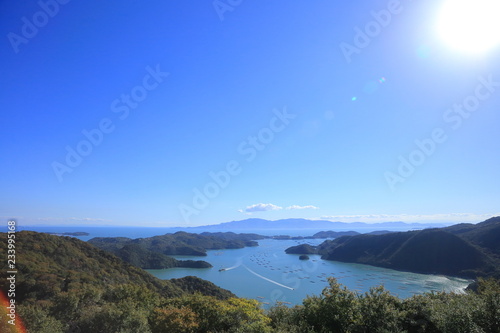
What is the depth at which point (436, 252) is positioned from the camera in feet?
223

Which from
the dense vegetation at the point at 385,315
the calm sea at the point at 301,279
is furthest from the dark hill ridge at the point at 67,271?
the dense vegetation at the point at 385,315

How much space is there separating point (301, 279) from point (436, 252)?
37229 millimetres

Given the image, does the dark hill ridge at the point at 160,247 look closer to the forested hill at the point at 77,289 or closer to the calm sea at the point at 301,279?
the calm sea at the point at 301,279

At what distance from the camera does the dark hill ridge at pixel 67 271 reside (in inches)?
885

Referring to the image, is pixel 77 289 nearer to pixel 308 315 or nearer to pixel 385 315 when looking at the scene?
pixel 308 315

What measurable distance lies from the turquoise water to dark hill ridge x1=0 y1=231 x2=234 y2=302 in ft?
50.3

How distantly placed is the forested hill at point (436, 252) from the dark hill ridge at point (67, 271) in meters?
55.6

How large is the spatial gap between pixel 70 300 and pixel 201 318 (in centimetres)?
796

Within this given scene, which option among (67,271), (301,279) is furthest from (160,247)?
(67,271)

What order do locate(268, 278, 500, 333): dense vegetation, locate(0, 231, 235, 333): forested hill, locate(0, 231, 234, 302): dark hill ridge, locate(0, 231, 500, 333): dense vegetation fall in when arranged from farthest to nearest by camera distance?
locate(0, 231, 234, 302): dark hill ridge → locate(0, 231, 235, 333): forested hill → locate(0, 231, 500, 333): dense vegetation → locate(268, 278, 500, 333): dense vegetation

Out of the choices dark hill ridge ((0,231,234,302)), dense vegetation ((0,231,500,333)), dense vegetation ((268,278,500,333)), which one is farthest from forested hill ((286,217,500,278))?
dense vegetation ((0,231,500,333))

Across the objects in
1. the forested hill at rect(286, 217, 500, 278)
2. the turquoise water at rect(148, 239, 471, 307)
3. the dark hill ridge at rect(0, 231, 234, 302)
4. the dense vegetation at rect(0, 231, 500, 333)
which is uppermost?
the dense vegetation at rect(0, 231, 500, 333)

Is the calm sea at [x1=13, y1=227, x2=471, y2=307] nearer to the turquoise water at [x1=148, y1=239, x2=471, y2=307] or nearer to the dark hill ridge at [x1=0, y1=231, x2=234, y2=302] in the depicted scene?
the turquoise water at [x1=148, y1=239, x2=471, y2=307]

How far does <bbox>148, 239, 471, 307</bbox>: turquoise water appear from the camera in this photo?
162 feet
